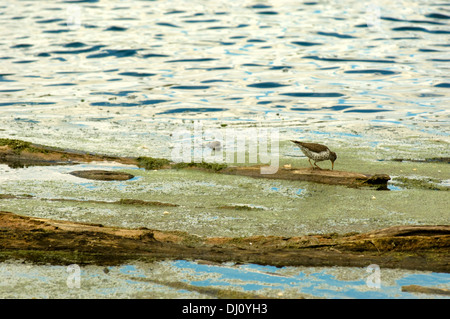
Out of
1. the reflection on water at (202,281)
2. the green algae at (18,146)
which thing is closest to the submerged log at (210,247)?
the reflection on water at (202,281)

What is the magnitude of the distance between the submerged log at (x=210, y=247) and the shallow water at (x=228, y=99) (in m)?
0.23

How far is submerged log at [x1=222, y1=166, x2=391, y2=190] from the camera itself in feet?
17.5

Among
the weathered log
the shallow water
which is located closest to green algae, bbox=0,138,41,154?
the shallow water

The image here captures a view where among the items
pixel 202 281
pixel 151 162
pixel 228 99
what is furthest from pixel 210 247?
pixel 228 99

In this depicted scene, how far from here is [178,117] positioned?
9203 millimetres

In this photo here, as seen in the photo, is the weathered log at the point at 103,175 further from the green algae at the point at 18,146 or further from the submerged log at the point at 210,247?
the submerged log at the point at 210,247

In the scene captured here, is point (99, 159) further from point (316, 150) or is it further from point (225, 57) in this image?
point (225, 57)

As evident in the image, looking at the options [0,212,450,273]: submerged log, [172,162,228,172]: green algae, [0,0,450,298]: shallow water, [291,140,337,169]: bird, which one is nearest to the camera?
[0,212,450,273]: submerged log

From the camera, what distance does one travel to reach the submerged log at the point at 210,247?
142 inches

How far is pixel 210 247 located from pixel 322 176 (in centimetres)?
207

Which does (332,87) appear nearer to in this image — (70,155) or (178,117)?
(178,117)

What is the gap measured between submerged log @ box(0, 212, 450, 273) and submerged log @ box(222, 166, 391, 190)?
1644 mm

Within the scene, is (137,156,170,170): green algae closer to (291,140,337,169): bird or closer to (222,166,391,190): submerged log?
(222,166,391,190): submerged log
